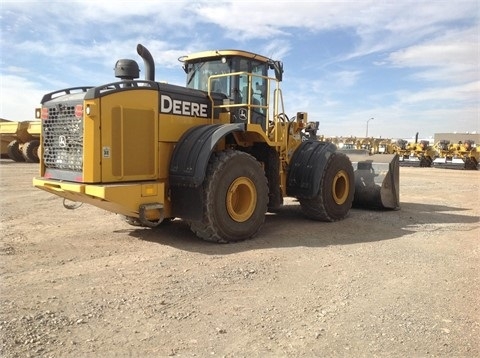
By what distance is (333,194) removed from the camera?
27.4 ft

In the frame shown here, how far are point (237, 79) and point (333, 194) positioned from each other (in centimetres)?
282

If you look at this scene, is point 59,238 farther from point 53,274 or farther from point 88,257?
point 53,274

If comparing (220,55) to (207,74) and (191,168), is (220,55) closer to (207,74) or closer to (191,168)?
(207,74)

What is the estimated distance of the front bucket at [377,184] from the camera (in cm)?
947

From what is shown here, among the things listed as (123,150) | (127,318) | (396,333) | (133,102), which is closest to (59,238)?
(123,150)

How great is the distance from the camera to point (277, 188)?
298 inches

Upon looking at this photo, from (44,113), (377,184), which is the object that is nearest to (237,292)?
(44,113)

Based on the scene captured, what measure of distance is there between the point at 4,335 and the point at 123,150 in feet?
9.67

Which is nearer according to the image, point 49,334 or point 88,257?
point 49,334

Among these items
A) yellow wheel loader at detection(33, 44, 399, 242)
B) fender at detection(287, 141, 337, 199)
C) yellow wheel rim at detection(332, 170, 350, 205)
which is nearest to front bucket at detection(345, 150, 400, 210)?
yellow wheel rim at detection(332, 170, 350, 205)

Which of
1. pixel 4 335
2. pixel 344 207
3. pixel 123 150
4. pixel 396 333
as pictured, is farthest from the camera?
pixel 344 207

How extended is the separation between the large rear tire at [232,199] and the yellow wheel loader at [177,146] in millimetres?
14

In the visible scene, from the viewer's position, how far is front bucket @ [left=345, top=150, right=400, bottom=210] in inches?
373

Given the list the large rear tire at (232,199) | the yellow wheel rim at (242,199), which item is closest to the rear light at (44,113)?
the large rear tire at (232,199)
